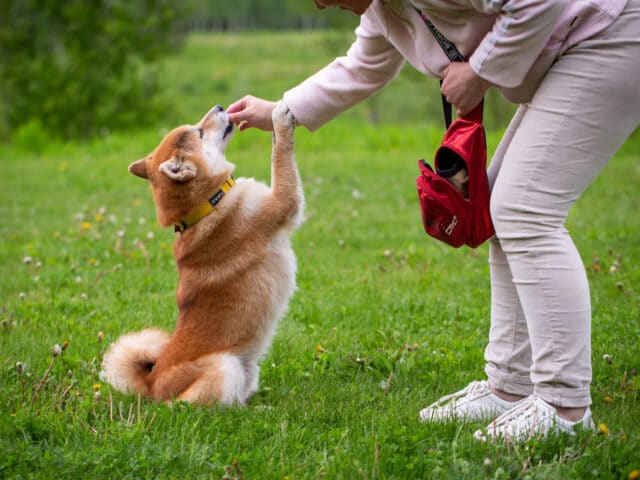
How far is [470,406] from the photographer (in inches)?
123

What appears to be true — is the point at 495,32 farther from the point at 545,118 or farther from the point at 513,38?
the point at 545,118

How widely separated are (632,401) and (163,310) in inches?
112

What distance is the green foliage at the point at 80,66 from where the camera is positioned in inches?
564

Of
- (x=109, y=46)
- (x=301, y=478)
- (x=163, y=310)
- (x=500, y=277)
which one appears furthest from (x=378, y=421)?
(x=109, y=46)

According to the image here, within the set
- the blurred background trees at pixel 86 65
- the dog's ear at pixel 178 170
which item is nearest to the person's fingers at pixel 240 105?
the dog's ear at pixel 178 170

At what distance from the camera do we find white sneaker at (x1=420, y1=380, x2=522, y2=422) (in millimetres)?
3057

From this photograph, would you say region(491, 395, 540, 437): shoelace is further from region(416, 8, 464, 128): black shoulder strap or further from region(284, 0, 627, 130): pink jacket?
region(416, 8, 464, 128): black shoulder strap

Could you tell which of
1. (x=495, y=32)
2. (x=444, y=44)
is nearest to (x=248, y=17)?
(x=444, y=44)

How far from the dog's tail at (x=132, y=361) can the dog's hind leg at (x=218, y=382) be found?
0.29 m

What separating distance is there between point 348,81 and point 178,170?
1.03 meters

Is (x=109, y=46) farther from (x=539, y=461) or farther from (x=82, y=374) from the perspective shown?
(x=539, y=461)

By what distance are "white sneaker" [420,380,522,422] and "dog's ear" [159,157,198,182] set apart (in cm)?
167

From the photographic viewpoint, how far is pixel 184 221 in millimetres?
3787

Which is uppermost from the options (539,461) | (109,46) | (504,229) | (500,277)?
(504,229)
